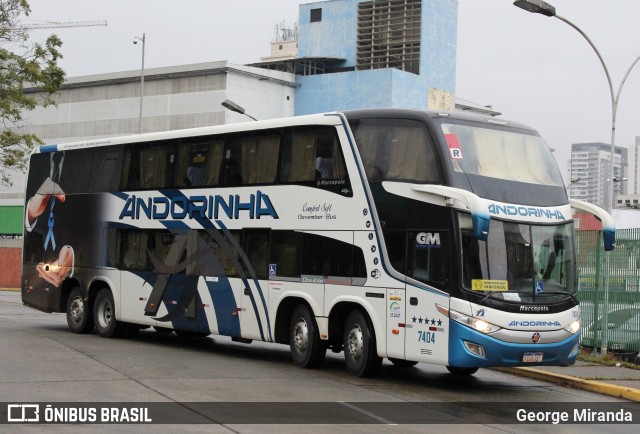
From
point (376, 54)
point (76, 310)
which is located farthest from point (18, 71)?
point (376, 54)

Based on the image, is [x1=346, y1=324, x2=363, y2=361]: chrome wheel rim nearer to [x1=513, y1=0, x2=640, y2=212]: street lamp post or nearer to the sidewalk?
the sidewalk

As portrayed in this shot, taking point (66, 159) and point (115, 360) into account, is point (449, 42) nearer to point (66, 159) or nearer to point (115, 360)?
point (66, 159)

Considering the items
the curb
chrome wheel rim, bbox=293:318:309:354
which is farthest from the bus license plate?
chrome wheel rim, bbox=293:318:309:354

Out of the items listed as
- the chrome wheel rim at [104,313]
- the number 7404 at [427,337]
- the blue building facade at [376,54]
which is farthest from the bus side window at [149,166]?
the blue building facade at [376,54]

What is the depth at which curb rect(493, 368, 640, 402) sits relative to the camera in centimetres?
1508

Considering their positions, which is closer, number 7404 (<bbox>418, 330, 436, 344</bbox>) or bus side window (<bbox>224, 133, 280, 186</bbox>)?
number 7404 (<bbox>418, 330, 436, 344</bbox>)

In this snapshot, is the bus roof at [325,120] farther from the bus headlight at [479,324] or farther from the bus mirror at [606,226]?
the bus headlight at [479,324]

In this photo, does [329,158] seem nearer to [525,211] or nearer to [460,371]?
[525,211]

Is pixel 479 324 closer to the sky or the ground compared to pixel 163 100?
closer to the ground

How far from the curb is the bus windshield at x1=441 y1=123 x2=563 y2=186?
3.22m

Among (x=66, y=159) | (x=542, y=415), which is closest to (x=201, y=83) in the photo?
(x=66, y=159)

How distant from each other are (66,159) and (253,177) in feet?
23.3

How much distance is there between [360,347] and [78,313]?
9058 mm

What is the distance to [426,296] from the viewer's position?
15.0 metres
